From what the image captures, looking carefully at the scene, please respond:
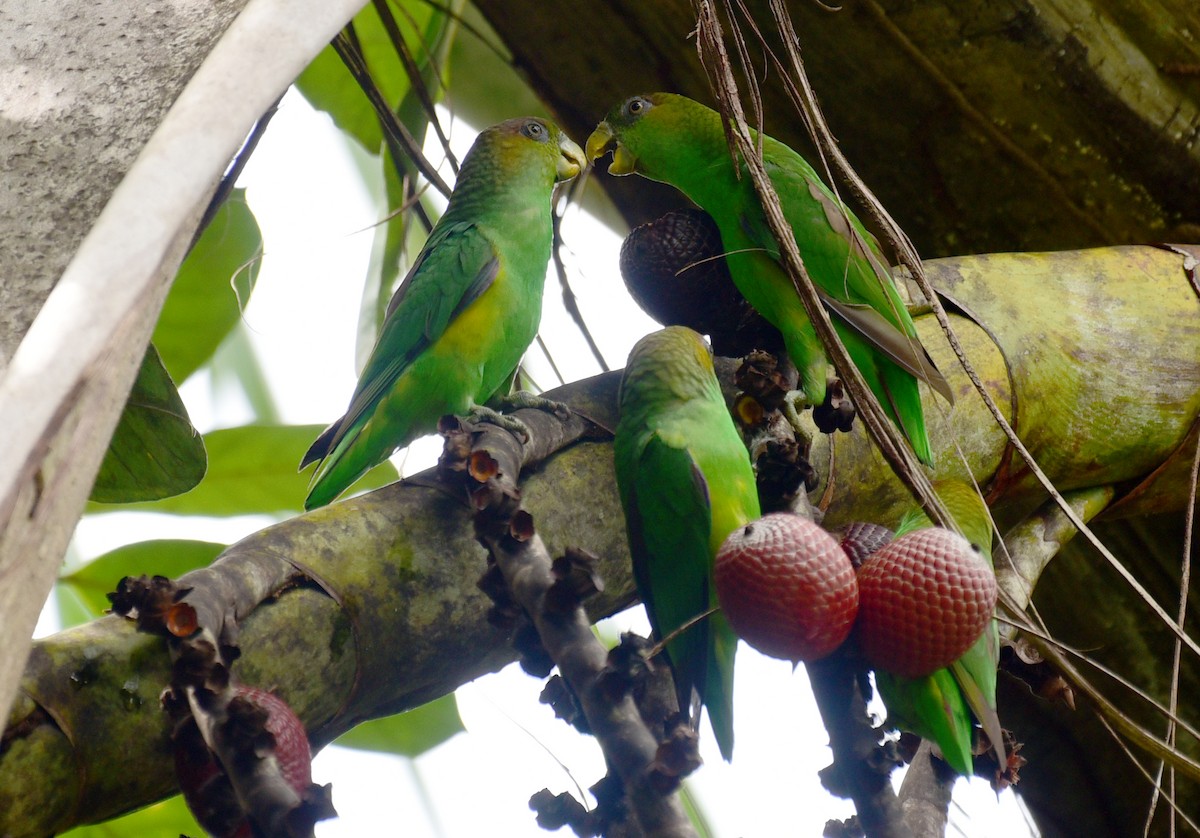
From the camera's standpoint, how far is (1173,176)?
1922mm

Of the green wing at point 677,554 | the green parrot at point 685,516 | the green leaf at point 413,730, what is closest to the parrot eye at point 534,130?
the green parrot at point 685,516

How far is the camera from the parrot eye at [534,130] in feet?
6.53

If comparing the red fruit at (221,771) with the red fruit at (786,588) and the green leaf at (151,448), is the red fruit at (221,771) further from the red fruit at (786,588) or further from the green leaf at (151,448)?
the green leaf at (151,448)

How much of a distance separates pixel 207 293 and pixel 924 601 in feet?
4.46

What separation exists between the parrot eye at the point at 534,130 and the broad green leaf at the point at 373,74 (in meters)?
0.28

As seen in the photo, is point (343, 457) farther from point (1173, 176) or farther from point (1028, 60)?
point (1173, 176)

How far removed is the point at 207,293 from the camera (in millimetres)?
1799

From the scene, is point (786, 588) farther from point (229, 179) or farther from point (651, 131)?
point (651, 131)

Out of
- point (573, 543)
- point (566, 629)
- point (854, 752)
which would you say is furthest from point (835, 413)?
point (566, 629)

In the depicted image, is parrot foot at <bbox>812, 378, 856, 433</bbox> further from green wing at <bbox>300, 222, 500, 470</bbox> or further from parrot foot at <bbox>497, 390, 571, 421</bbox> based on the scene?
green wing at <bbox>300, 222, 500, 470</bbox>

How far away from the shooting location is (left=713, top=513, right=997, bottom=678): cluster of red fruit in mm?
883

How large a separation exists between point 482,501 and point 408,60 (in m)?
1.16

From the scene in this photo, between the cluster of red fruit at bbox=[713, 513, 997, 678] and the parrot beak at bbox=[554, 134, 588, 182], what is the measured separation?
1.22 meters

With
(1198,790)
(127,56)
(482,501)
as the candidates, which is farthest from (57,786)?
(1198,790)
